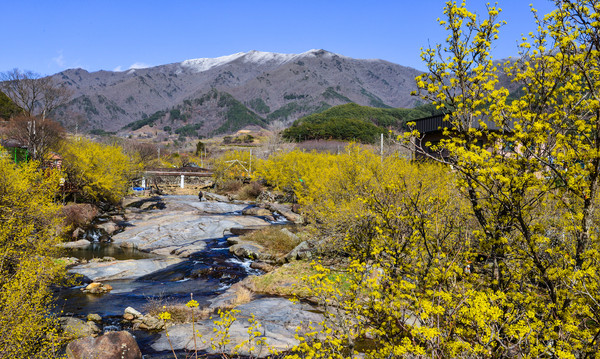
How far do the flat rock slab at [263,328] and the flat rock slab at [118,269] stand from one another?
334 inches

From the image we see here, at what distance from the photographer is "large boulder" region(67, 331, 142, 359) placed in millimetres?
8766

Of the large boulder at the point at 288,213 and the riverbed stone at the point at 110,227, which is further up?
the riverbed stone at the point at 110,227

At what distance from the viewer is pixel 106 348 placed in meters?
8.99

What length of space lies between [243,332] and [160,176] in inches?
2462

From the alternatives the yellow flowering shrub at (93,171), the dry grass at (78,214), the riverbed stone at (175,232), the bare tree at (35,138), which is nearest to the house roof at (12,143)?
the bare tree at (35,138)

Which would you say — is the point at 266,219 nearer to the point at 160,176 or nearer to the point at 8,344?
the point at 8,344

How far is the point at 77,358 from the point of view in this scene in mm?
8664

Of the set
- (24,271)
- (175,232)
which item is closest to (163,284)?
(24,271)

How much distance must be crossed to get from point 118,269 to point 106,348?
421 inches

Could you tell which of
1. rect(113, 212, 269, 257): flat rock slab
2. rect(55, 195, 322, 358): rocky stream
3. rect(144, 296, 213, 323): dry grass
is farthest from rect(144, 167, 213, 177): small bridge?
rect(144, 296, 213, 323): dry grass

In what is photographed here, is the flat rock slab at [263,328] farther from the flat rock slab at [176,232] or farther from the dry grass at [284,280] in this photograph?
the flat rock slab at [176,232]

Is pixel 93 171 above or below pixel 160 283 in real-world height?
above

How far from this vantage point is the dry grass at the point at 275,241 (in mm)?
21812

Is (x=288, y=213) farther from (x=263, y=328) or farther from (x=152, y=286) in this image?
(x=263, y=328)
